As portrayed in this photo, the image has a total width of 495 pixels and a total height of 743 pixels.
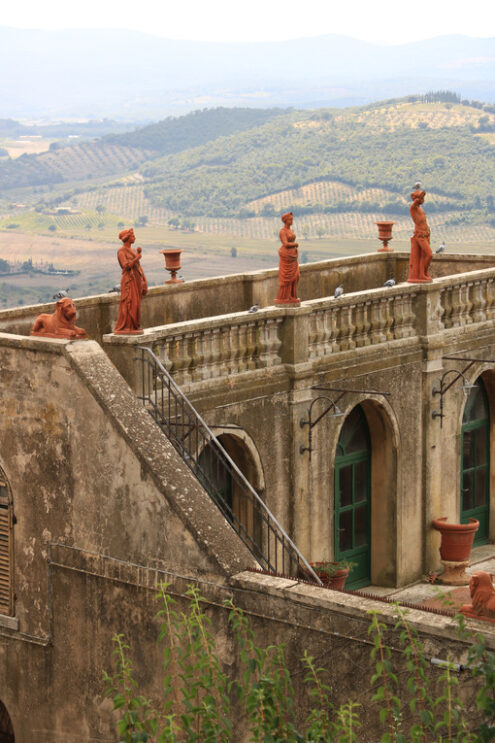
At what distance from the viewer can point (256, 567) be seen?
53.5 feet

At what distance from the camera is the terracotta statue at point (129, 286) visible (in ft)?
60.7

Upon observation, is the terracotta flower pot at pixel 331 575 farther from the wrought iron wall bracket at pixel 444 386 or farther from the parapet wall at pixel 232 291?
the parapet wall at pixel 232 291

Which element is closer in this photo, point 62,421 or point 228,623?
point 228,623

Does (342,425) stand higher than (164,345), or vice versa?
(164,345)

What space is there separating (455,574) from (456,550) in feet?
1.30

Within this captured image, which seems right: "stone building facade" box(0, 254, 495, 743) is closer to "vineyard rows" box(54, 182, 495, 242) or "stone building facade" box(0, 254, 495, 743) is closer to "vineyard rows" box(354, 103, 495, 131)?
"vineyard rows" box(54, 182, 495, 242)

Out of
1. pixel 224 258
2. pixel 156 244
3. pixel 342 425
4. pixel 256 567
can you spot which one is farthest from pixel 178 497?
pixel 156 244

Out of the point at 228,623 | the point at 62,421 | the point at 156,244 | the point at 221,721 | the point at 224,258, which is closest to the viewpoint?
the point at 221,721

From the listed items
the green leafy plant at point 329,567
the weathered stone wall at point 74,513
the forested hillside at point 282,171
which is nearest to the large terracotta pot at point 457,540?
the green leafy plant at point 329,567

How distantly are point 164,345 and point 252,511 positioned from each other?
3.10 metres

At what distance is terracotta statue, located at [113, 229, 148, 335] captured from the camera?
728 inches

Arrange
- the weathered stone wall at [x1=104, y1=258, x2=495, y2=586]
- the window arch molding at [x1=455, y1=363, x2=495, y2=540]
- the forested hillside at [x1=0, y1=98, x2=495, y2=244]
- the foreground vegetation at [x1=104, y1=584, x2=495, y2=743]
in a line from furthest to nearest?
the forested hillside at [x1=0, y1=98, x2=495, y2=244] < the window arch molding at [x1=455, y1=363, x2=495, y2=540] < the weathered stone wall at [x1=104, y1=258, x2=495, y2=586] < the foreground vegetation at [x1=104, y1=584, x2=495, y2=743]

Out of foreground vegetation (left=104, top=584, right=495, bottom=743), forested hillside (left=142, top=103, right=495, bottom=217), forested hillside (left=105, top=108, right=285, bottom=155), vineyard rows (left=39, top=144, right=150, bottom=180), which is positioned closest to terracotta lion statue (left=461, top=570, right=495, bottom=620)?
foreground vegetation (left=104, top=584, right=495, bottom=743)

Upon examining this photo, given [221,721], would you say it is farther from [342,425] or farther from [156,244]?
[156,244]
